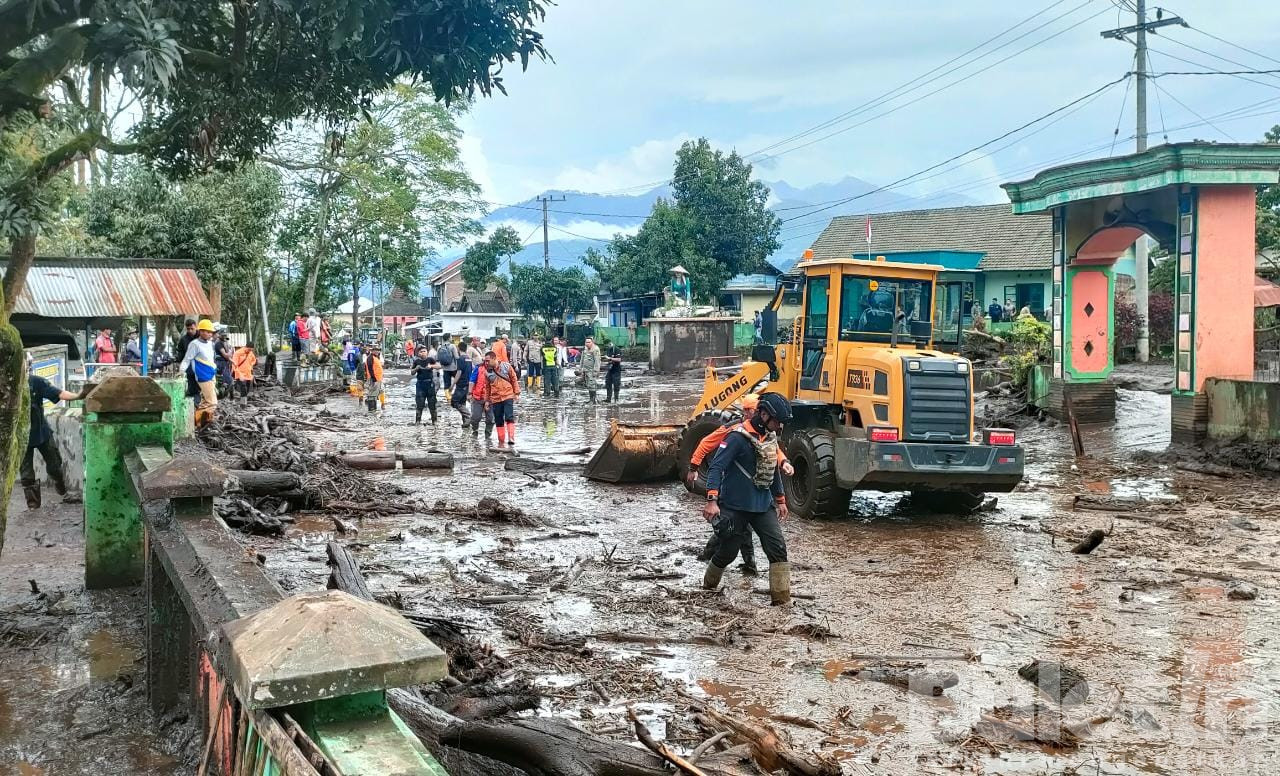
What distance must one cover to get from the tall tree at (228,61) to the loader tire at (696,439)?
20.4 ft

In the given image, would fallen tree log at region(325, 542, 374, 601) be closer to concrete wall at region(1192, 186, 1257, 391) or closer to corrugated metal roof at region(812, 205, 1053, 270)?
concrete wall at region(1192, 186, 1257, 391)

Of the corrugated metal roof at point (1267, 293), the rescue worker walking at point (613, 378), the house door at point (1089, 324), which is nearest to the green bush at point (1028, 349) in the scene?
the house door at point (1089, 324)

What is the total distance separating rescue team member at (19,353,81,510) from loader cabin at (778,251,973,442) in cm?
805

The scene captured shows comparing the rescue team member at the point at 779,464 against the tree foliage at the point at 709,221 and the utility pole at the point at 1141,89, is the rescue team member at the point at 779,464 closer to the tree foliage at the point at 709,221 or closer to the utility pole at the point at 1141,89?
the utility pole at the point at 1141,89

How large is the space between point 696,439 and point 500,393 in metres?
5.42

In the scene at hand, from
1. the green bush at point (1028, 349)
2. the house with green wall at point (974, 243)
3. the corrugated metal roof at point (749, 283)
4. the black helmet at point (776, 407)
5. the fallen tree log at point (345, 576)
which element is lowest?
the fallen tree log at point (345, 576)

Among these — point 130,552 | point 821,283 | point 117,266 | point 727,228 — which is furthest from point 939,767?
point 727,228

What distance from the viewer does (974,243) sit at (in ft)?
155

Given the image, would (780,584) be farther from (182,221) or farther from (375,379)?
(182,221)

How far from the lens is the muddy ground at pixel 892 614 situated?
552cm

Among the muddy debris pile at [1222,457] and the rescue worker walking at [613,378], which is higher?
the rescue worker walking at [613,378]

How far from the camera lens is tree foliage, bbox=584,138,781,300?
47812 millimetres

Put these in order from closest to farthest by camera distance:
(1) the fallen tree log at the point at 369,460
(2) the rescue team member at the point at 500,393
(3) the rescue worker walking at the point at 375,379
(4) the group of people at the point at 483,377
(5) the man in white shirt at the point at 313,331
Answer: (1) the fallen tree log at the point at 369,460 < (2) the rescue team member at the point at 500,393 < (4) the group of people at the point at 483,377 < (3) the rescue worker walking at the point at 375,379 < (5) the man in white shirt at the point at 313,331

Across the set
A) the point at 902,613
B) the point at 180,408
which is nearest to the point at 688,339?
the point at 180,408
